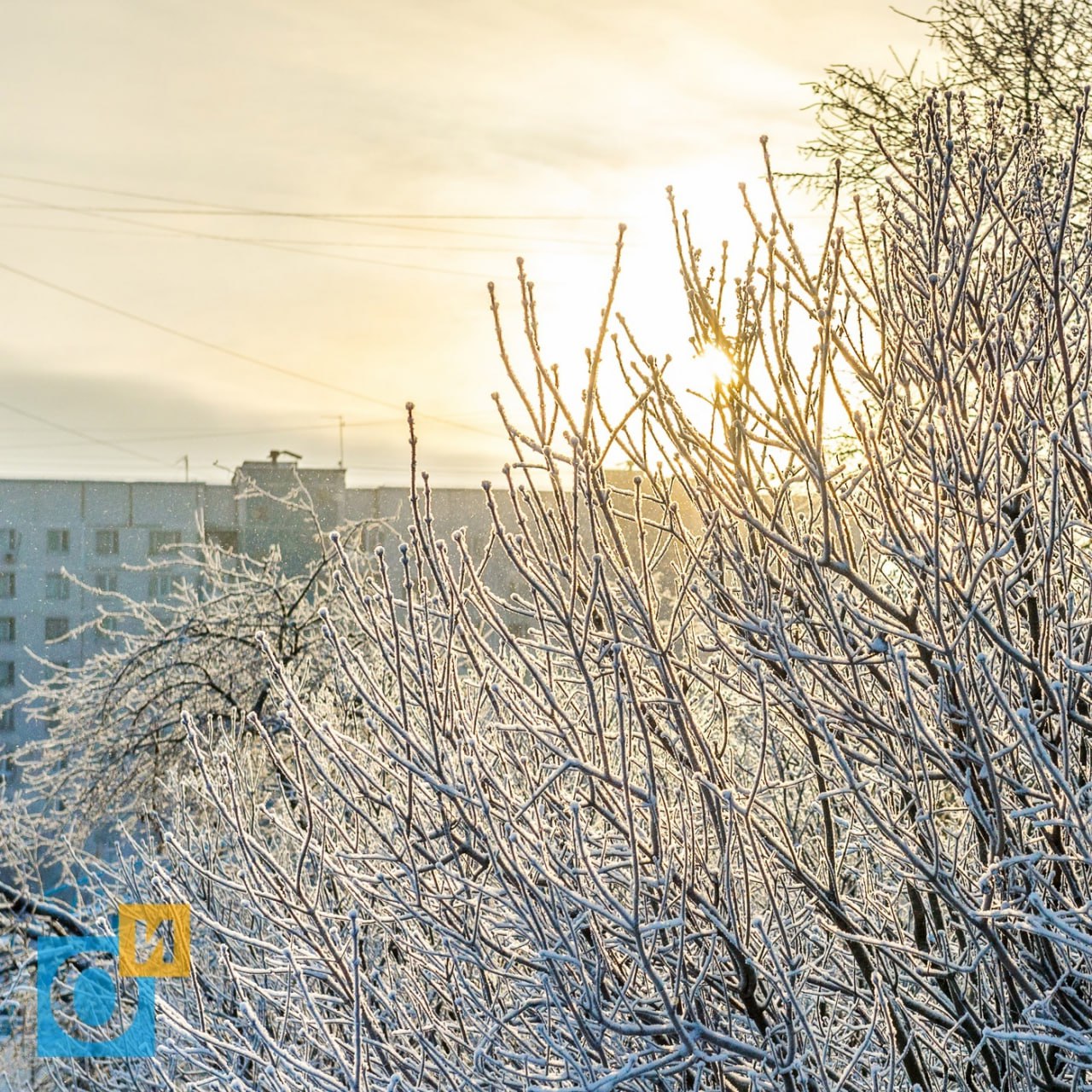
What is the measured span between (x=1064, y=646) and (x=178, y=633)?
39.0 ft

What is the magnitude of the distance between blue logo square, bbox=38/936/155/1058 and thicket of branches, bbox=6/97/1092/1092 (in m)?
3.49

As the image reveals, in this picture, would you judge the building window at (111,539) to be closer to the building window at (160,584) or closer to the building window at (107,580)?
the building window at (107,580)

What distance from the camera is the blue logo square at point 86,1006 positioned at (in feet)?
21.7

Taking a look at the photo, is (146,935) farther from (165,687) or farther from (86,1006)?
(165,687)

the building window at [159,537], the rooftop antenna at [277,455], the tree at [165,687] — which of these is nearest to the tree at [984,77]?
the tree at [165,687]

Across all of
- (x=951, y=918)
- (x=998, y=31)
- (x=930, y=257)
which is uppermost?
(x=998, y=31)

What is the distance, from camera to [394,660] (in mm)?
2643

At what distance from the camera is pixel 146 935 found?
204 inches

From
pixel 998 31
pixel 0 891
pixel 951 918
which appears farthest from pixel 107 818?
pixel 951 918

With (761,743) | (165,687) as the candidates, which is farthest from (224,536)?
(761,743)

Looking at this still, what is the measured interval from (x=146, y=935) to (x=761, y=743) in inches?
127

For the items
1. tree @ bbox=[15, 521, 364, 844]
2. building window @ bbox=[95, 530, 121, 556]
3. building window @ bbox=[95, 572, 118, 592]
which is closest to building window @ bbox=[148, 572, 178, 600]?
building window @ bbox=[95, 572, 118, 592]

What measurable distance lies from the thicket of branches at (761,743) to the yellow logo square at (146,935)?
1.80 metres

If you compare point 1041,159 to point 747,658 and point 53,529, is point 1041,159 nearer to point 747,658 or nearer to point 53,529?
point 747,658
